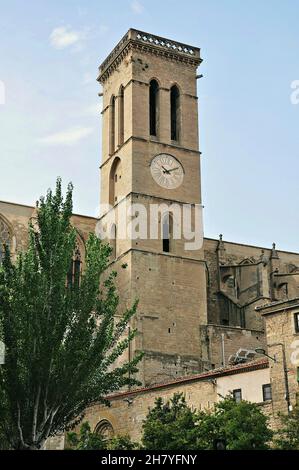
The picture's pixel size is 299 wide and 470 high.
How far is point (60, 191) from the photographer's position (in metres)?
21.8

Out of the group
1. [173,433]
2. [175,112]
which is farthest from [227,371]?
[175,112]

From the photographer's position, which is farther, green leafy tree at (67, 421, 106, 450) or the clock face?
the clock face

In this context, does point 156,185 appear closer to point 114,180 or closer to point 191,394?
point 114,180

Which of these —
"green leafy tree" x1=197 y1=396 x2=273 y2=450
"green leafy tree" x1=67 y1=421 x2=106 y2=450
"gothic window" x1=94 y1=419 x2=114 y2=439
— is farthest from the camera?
"gothic window" x1=94 y1=419 x2=114 y2=439

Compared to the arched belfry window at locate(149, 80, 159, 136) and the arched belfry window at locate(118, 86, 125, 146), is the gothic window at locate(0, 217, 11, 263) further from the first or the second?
the arched belfry window at locate(149, 80, 159, 136)

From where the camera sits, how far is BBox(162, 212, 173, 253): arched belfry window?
37.9m

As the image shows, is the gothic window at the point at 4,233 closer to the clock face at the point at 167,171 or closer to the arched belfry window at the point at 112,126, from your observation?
the arched belfry window at the point at 112,126

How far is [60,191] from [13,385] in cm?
519

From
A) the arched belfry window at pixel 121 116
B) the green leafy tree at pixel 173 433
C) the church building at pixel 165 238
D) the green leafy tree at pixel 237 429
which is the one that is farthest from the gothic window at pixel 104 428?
the arched belfry window at pixel 121 116

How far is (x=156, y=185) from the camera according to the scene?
38406mm

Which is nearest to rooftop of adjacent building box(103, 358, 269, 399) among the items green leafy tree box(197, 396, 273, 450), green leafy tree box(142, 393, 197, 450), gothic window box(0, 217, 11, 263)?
green leafy tree box(142, 393, 197, 450)

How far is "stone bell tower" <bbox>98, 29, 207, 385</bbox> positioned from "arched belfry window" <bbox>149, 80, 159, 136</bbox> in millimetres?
48

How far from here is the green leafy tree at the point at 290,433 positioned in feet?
64.3
